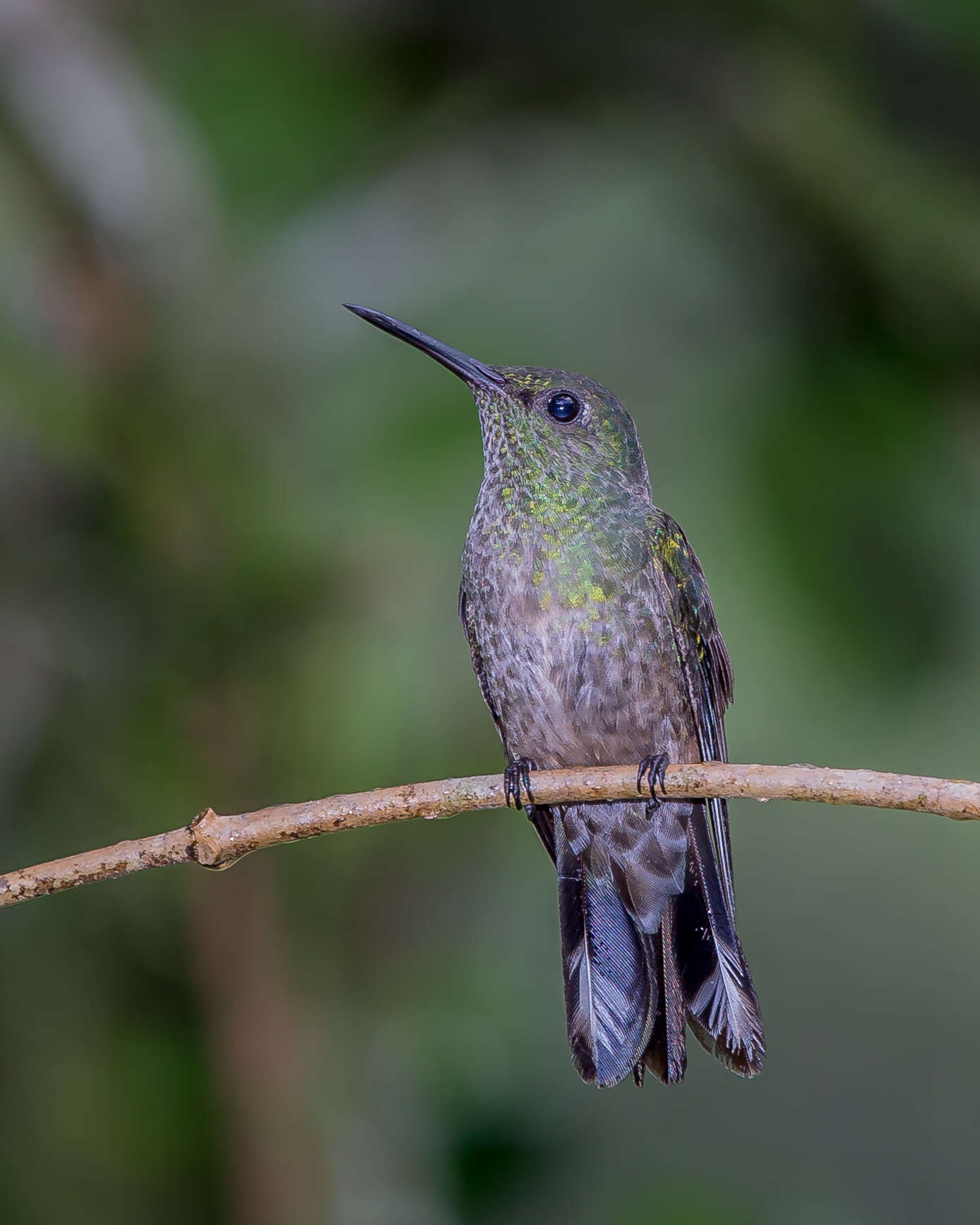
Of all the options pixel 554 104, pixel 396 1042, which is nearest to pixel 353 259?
pixel 554 104

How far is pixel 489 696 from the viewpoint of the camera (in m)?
2.64

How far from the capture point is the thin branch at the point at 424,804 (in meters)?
1.55

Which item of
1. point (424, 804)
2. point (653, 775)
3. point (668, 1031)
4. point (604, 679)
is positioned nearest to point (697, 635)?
point (604, 679)

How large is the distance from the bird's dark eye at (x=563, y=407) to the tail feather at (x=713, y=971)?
2.67ft

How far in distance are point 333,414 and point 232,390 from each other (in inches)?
12.4

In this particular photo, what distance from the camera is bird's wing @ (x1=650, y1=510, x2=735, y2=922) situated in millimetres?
2523

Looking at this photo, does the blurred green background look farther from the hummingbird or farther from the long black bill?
the long black bill

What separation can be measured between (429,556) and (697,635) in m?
1.22

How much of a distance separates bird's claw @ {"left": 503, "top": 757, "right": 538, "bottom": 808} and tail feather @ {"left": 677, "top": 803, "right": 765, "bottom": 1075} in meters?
0.42

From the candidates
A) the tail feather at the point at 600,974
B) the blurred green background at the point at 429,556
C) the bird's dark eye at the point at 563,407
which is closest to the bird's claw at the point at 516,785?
the tail feather at the point at 600,974

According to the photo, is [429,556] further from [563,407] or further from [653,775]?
[653,775]

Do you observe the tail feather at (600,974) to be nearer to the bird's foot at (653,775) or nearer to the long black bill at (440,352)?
the bird's foot at (653,775)

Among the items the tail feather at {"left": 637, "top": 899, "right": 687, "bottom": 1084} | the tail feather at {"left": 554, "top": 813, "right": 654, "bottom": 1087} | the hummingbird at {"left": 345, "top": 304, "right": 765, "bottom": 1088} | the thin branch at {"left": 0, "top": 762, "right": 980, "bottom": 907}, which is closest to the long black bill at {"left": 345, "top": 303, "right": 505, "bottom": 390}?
the hummingbird at {"left": 345, "top": 304, "right": 765, "bottom": 1088}

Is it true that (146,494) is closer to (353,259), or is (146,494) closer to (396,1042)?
(353,259)
